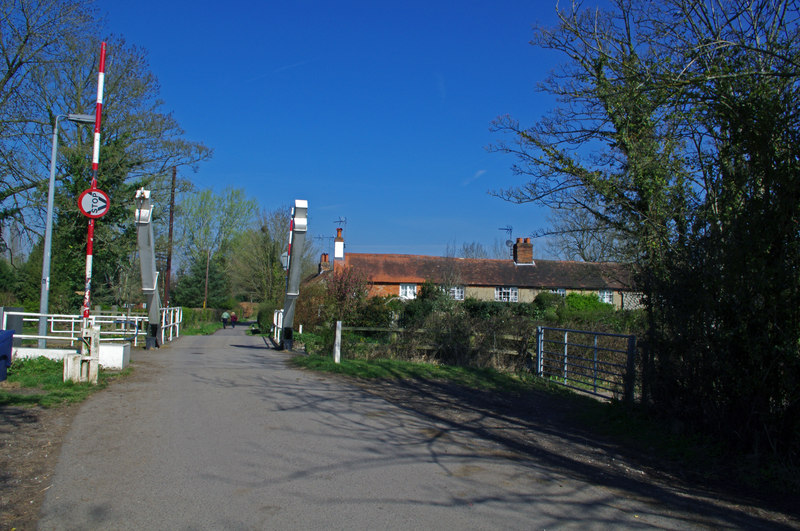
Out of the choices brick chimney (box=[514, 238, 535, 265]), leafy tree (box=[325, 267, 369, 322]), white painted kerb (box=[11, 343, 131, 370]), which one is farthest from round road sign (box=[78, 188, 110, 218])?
brick chimney (box=[514, 238, 535, 265])

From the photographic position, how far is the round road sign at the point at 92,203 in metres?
10.8

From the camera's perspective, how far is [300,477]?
5559 mm

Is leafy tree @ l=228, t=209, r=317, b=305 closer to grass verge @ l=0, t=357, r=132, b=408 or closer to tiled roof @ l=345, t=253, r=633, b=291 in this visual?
tiled roof @ l=345, t=253, r=633, b=291

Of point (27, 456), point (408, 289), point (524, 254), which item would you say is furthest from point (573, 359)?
point (524, 254)

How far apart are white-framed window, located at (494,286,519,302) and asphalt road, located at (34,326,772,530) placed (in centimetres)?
3926

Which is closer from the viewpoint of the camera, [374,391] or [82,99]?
[374,391]

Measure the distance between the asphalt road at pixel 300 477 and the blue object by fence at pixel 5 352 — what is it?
272cm

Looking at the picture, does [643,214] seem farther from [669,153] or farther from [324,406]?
[324,406]

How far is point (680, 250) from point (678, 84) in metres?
2.46

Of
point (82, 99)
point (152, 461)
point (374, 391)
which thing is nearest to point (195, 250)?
point (82, 99)

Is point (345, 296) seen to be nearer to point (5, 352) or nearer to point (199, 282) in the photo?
point (5, 352)

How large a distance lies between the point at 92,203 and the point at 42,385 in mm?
3261

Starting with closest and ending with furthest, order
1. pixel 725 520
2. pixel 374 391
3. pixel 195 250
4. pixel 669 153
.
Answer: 1. pixel 725 520
2. pixel 374 391
3. pixel 669 153
4. pixel 195 250

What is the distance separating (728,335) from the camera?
664 cm
